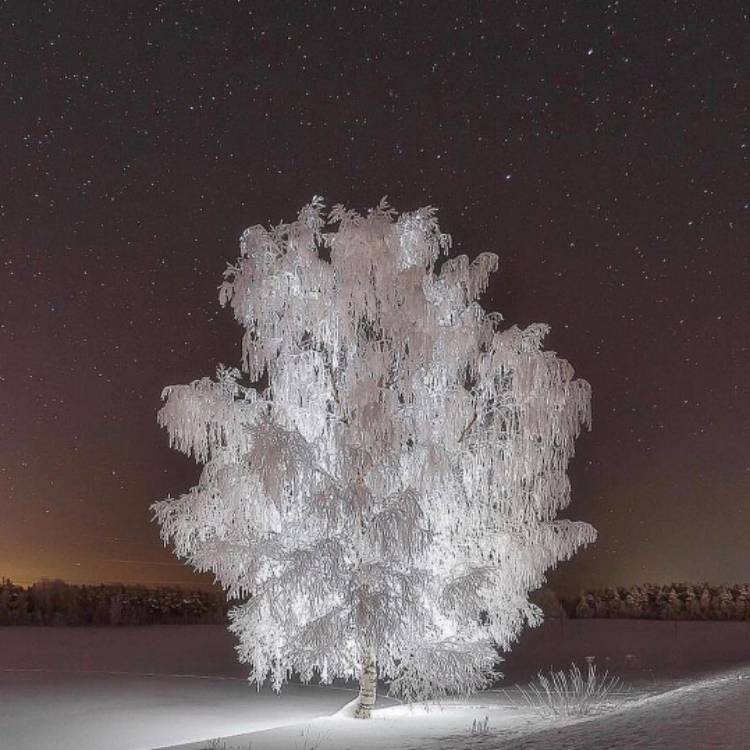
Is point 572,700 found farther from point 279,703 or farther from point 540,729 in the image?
point 279,703

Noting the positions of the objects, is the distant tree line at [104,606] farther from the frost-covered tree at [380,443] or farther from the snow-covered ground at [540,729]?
the frost-covered tree at [380,443]

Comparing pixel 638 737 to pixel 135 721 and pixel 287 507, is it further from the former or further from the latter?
pixel 135 721

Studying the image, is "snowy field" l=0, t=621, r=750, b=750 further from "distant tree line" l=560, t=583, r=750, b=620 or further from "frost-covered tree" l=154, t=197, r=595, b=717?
"distant tree line" l=560, t=583, r=750, b=620

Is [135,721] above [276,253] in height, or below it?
below

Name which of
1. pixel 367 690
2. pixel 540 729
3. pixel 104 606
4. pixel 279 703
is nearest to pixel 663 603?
pixel 104 606

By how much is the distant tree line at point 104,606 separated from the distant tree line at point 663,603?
868cm

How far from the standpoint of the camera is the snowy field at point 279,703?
29.5 ft

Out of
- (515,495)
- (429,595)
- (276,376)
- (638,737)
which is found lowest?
(638,737)

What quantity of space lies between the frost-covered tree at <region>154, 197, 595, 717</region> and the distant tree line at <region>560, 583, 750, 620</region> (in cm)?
1589

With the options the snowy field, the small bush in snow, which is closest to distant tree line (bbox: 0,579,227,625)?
the snowy field

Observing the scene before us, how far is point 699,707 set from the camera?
372 inches

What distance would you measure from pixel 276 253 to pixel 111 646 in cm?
1147

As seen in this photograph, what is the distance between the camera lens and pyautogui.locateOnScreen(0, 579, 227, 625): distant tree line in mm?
23641

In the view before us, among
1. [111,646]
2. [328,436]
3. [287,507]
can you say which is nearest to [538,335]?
[328,436]
